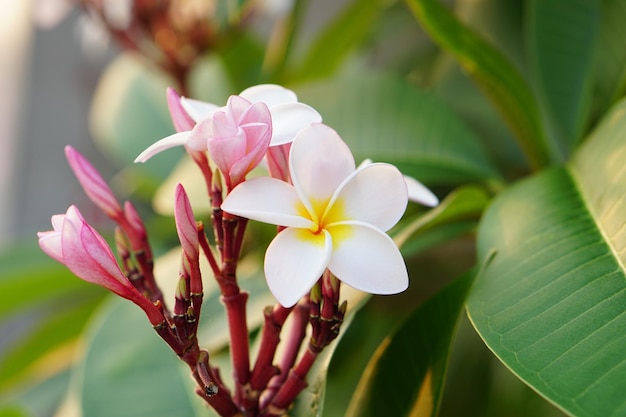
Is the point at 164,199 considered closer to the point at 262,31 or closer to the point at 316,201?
the point at 316,201

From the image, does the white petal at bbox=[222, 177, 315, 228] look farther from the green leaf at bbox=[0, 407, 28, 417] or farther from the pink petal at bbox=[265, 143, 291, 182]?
the green leaf at bbox=[0, 407, 28, 417]

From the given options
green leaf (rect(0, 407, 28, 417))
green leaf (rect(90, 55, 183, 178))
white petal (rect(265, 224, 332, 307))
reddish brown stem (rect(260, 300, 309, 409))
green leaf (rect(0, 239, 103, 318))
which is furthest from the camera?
green leaf (rect(90, 55, 183, 178))

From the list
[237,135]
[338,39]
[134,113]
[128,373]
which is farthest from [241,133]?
[134,113]

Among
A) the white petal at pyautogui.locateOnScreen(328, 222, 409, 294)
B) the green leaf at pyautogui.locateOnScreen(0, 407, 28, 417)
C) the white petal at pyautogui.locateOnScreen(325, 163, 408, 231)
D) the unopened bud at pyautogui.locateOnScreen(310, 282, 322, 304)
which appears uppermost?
the white petal at pyautogui.locateOnScreen(325, 163, 408, 231)

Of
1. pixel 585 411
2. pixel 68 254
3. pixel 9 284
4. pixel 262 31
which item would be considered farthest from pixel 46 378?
pixel 262 31

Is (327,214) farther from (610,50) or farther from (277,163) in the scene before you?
(610,50)

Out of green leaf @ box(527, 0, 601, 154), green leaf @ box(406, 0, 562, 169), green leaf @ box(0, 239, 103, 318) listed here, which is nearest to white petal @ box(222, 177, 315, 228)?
green leaf @ box(406, 0, 562, 169)

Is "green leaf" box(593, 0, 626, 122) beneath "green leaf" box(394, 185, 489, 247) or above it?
above
